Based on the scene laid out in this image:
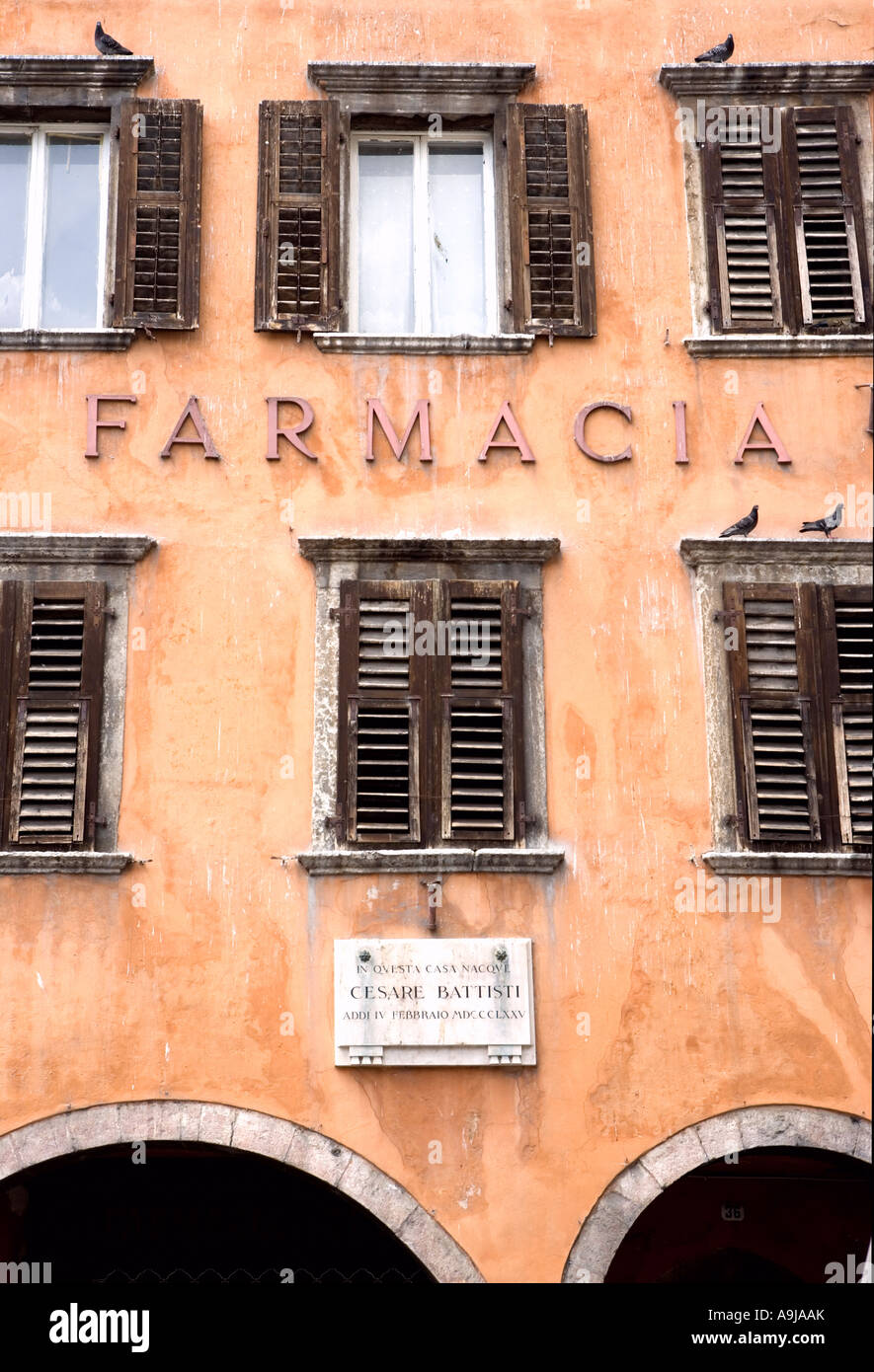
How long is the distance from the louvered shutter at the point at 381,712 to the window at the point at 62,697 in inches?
54.0

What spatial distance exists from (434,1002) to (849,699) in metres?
3.21

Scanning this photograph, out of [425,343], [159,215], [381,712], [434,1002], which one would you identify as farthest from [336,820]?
[159,215]

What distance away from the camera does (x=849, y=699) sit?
11.3 metres

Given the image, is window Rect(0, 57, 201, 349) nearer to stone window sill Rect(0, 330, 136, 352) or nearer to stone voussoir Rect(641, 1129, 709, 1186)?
stone window sill Rect(0, 330, 136, 352)

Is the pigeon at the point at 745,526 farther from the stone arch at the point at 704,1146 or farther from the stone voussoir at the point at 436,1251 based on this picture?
the stone voussoir at the point at 436,1251

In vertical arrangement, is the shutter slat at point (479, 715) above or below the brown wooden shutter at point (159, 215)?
below

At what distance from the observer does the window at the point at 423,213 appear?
39.5 feet

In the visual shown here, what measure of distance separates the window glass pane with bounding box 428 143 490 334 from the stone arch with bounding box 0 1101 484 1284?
5.33 meters

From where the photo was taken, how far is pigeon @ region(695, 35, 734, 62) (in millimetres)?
12375

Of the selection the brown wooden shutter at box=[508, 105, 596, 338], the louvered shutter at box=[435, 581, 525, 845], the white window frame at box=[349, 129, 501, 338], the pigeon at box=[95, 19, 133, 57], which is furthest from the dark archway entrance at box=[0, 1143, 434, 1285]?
the pigeon at box=[95, 19, 133, 57]

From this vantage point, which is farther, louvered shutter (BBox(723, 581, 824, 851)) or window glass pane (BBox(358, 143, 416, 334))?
window glass pane (BBox(358, 143, 416, 334))

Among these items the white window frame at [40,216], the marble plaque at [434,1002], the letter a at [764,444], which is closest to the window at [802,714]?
the letter a at [764,444]
